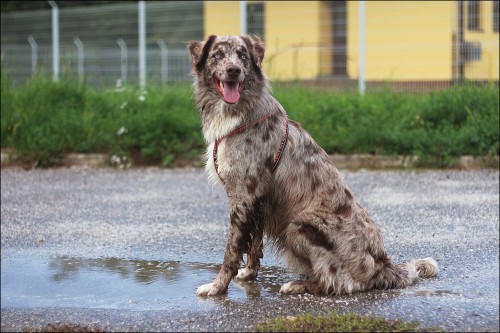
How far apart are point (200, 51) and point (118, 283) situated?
70.9 inches

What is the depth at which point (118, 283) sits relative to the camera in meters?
5.72

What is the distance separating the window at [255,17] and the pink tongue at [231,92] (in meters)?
9.46

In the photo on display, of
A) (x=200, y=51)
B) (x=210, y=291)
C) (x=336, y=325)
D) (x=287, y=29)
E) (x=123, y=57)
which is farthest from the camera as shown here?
(x=123, y=57)

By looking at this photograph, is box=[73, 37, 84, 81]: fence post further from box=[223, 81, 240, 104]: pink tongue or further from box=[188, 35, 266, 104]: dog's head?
box=[223, 81, 240, 104]: pink tongue

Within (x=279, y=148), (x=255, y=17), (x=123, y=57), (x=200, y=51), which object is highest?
(x=255, y=17)

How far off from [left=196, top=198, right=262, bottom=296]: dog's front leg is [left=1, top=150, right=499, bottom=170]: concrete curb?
6118mm

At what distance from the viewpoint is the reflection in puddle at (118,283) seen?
527 centimetres

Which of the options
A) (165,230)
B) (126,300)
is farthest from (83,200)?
(126,300)

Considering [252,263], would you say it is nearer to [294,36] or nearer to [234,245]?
[234,245]

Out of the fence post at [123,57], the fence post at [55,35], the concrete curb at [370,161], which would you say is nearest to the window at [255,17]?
the fence post at [123,57]

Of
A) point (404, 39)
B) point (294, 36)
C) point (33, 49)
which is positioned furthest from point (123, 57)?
point (404, 39)

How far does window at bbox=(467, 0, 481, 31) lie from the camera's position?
544 inches

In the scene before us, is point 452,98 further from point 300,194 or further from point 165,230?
point 300,194

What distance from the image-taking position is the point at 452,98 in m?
11.8
